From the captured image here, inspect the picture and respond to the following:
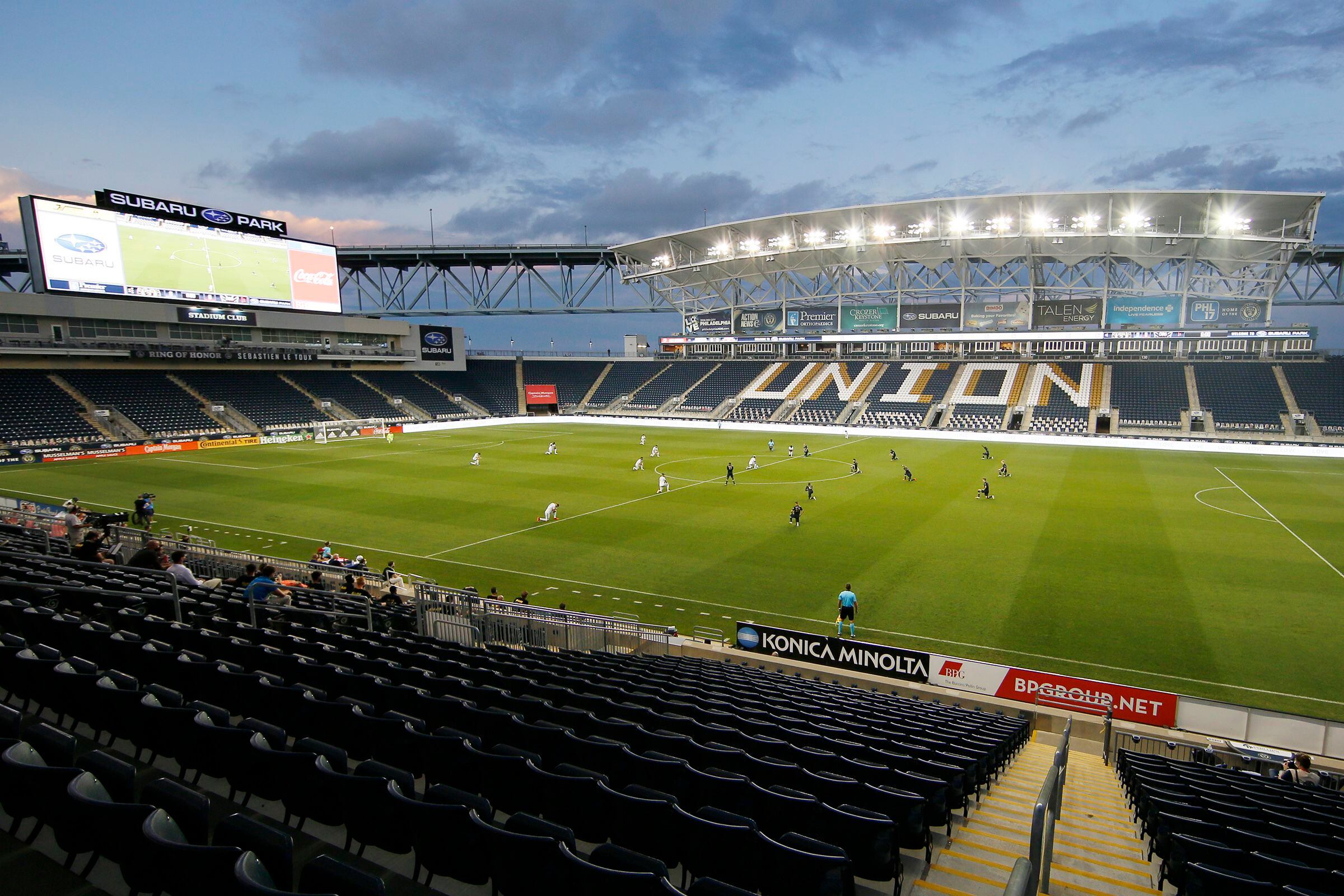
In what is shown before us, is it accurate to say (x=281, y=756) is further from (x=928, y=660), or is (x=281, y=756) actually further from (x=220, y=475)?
(x=220, y=475)

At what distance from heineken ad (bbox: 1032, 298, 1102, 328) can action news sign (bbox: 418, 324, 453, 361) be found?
68.9 m

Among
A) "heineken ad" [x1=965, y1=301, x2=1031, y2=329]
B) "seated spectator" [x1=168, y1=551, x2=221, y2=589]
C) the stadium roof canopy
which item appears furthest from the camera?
"heineken ad" [x1=965, y1=301, x2=1031, y2=329]

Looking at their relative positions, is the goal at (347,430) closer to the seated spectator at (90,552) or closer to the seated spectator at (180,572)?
the seated spectator at (90,552)

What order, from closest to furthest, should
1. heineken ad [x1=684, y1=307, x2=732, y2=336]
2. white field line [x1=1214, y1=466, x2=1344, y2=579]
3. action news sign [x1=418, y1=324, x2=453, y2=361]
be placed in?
white field line [x1=1214, y1=466, x2=1344, y2=579], heineken ad [x1=684, y1=307, x2=732, y2=336], action news sign [x1=418, y1=324, x2=453, y2=361]

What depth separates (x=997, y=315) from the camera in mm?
70125

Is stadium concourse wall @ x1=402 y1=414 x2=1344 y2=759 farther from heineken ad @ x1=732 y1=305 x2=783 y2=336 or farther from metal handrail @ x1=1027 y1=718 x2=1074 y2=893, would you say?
heineken ad @ x1=732 y1=305 x2=783 y2=336

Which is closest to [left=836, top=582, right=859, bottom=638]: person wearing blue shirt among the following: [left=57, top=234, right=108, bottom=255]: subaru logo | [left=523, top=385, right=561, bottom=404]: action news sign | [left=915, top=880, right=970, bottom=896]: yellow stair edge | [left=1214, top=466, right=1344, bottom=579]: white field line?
[left=915, top=880, right=970, bottom=896]: yellow stair edge

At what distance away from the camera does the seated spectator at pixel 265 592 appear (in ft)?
38.3

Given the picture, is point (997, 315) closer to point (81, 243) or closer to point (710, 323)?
point (710, 323)

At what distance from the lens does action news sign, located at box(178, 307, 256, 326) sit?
59562mm

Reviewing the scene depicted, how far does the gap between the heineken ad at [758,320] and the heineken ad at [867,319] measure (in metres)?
8.17

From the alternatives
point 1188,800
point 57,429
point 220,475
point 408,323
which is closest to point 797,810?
point 1188,800

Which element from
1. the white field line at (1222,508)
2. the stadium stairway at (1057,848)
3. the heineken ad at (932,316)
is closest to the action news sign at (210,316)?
the heineken ad at (932,316)

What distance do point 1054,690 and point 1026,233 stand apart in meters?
56.1
